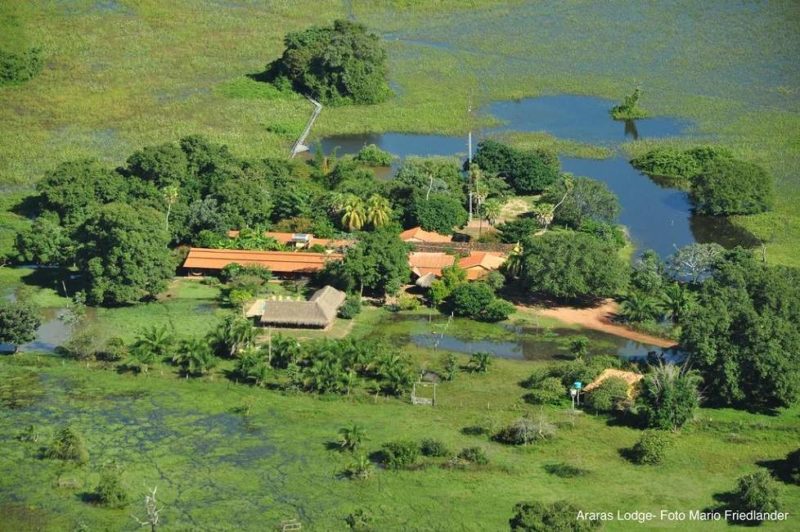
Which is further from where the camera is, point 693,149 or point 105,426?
point 693,149

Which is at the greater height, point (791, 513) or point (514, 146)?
point (514, 146)

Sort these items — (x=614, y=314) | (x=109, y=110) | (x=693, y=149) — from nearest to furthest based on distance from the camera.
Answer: (x=614, y=314)
(x=693, y=149)
(x=109, y=110)

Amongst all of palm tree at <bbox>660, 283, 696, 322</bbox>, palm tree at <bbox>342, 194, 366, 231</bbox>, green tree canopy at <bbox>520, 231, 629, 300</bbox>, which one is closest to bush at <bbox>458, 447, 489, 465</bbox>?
green tree canopy at <bbox>520, 231, 629, 300</bbox>

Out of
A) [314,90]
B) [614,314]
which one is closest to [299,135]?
[314,90]

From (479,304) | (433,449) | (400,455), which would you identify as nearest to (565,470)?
(433,449)

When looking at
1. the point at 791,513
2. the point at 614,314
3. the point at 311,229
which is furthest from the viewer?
the point at 311,229

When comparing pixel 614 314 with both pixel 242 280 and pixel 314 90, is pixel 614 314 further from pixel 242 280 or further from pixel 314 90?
pixel 314 90

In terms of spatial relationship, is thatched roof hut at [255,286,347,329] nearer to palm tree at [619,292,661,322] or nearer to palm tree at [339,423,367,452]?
palm tree at [339,423,367,452]
